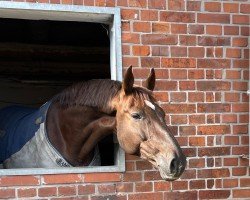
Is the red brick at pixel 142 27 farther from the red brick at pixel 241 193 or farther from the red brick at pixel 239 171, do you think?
the red brick at pixel 241 193

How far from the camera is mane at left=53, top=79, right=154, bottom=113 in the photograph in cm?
317

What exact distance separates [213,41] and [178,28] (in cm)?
32

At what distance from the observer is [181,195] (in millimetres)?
3660

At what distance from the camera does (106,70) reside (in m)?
6.34

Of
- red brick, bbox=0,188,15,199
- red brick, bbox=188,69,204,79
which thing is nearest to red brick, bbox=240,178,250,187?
red brick, bbox=188,69,204,79

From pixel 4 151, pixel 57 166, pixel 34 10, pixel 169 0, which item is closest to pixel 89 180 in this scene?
pixel 57 166

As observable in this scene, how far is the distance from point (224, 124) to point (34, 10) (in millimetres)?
1756

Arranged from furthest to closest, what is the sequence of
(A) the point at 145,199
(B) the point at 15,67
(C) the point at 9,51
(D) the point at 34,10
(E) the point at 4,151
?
1. (B) the point at 15,67
2. (C) the point at 9,51
3. (E) the point at 4,151
4. (A) the point at 145,199
5. (D) the point at 34,10

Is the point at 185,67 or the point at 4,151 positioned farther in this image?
the point at 4,151

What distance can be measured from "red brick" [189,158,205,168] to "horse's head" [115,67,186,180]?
2.28ft

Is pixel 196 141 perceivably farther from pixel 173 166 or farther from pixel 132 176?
pixel 173 166

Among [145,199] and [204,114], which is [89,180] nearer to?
[145,199]

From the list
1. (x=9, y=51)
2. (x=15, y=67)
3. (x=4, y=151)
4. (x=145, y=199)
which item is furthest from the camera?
(x=15, y=67)

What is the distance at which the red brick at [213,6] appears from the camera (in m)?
3.72
